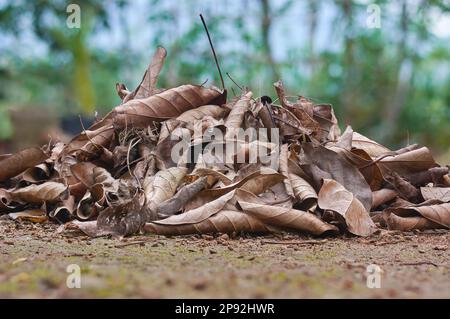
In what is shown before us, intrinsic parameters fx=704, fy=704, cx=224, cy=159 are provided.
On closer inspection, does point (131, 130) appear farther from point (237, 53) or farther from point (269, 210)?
point (237, 53)

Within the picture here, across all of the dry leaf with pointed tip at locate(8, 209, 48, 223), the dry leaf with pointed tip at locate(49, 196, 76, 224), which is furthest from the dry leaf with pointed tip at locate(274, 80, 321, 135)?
the dry leaf with pointed tip at locate(8, 209, 48, 223)

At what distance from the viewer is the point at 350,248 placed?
1.94m

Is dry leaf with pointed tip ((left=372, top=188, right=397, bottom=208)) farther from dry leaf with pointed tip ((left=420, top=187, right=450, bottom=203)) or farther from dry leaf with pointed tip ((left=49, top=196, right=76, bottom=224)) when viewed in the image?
dry leaf with pointed tip ((left=49, top=196, right=76, bottom=224))

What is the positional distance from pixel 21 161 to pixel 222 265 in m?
1.40

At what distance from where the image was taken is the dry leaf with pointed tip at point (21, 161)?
9.02 feet

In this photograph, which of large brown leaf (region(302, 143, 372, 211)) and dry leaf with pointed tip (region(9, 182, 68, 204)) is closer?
large brown leaf (region(302, 143, 372, 211))

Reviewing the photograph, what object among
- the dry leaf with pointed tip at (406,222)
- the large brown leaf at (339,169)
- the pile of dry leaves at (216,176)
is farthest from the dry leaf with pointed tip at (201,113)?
the dry leaf with pointed tip at (406,222)

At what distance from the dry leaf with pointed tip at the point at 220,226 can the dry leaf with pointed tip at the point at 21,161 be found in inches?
34.4

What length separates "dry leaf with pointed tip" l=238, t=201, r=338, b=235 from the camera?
208 cm

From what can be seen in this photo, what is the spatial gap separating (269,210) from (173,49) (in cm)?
716

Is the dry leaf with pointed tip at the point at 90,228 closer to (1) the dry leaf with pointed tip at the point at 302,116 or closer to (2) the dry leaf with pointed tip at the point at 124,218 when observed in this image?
(2) the dry leaf with pointed tip at the point at 124,218

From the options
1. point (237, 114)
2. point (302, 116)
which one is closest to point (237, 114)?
point (237, 114)

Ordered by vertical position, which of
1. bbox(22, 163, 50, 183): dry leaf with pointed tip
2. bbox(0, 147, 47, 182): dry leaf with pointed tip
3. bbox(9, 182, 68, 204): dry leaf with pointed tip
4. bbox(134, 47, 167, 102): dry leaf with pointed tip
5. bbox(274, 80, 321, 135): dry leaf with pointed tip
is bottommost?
bbox(9, 182, 68, 204): dry leaf with pointed tip

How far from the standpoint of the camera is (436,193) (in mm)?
2473
